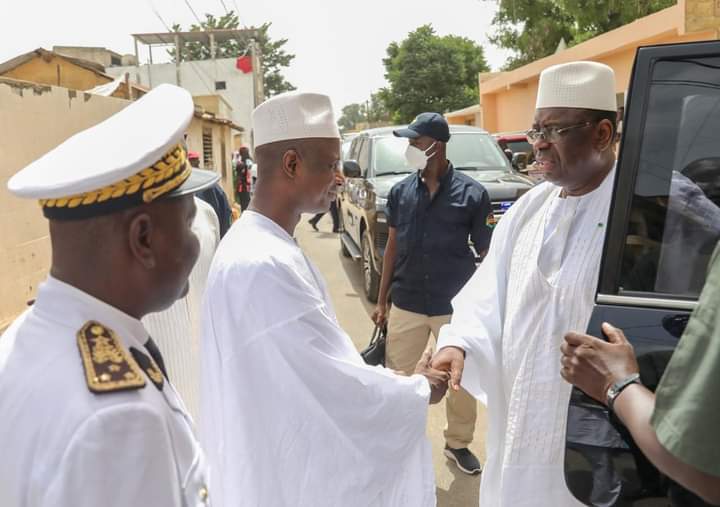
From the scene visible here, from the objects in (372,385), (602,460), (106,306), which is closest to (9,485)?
(106,306)

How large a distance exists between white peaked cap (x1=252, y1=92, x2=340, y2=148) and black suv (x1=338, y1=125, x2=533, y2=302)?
450cm

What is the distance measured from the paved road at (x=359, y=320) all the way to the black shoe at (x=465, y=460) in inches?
1.4

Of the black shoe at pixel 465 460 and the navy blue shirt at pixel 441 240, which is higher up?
the navy blue shirt at pixel 441 240

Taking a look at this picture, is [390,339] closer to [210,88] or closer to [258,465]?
[258,465]

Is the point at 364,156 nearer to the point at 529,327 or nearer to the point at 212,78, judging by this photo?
the point at 529,327

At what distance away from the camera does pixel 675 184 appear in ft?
5.85

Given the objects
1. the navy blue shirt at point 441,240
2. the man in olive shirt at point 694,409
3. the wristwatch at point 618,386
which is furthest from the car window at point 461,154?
the man in olive shirt at point 694,409

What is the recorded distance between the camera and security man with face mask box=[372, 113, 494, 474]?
4008 mm

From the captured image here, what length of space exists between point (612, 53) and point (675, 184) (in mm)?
14877

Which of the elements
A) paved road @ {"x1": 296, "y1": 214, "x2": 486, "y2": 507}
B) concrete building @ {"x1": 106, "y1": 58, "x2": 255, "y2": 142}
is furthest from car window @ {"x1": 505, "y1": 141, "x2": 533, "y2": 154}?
concrete building @ {"x1": 106, "y1": 58, "x2": 255, "y2": 142}

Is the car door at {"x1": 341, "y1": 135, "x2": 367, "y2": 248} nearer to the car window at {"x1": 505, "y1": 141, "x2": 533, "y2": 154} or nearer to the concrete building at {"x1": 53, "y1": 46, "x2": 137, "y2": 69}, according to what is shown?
the car window at {"x1": 505, "y1": 141, "x2": 533, "y2": 154}

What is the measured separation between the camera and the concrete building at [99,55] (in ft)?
111

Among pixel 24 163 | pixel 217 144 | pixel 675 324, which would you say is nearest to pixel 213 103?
pixel 217 144

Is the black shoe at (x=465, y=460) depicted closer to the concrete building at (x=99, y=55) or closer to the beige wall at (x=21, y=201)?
the beige wall at (x=21, y=201)
